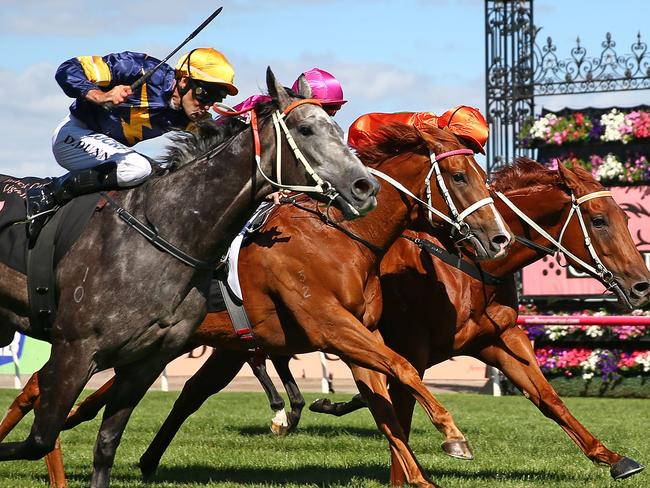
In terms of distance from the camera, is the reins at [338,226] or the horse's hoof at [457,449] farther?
the reins at [338,226]

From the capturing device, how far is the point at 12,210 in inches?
230

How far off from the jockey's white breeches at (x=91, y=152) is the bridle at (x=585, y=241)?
2.52 metres

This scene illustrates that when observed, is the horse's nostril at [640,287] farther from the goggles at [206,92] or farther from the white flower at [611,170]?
the white flower at [611,170]

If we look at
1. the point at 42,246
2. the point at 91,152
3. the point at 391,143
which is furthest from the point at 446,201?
the point at 42,246

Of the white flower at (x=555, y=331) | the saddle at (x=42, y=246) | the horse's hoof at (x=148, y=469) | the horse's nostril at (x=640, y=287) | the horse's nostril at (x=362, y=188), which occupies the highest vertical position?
the horse's nostril at (x=362, y=188)

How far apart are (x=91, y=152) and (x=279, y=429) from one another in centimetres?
439

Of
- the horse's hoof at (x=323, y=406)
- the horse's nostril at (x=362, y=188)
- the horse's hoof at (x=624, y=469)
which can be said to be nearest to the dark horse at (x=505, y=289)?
the horse's hoof at (x=624, y=469)

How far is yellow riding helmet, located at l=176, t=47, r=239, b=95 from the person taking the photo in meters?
5.84

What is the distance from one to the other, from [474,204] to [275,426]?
3.83 metres

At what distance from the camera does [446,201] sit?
21.5 feet

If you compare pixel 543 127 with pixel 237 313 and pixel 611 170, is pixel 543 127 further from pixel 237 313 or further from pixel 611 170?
pixel 237 313

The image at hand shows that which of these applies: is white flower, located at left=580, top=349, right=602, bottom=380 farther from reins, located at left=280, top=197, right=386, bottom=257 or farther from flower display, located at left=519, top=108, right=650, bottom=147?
reins, located at left=280, top=197, right=386, bottom=257

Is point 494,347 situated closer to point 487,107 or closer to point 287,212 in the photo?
point 287,212

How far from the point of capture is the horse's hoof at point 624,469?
649 cm
